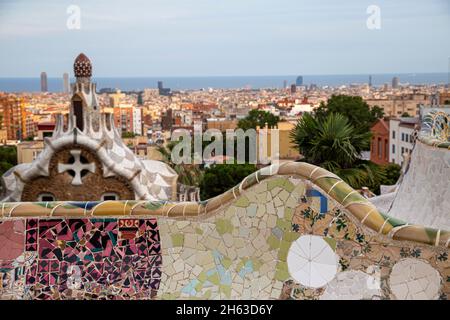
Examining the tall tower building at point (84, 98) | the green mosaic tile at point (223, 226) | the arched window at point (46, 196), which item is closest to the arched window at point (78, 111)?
the tall tower building at point (84, 98)

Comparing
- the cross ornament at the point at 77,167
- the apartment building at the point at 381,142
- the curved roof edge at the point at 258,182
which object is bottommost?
the apartment building at the point at 381,142

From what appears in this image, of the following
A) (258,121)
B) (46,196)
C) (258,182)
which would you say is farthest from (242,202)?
(258,121)

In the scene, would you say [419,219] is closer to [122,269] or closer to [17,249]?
[122,269]

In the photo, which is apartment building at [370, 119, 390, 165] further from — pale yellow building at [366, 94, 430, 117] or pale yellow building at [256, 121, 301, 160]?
pale yellow building at [366, 94, 430, 117]

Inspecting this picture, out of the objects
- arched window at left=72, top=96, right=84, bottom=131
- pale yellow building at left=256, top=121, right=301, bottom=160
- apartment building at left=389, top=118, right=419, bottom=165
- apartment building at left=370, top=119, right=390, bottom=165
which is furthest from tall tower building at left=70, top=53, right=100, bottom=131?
apartment building at left=370, top=119, right=390, bottom=165

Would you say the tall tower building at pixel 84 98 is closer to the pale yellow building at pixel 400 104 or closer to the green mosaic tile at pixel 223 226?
the green mosaic tile at pixel 223 226
